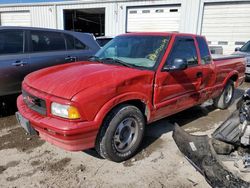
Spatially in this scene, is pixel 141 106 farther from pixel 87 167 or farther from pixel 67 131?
pixel 67 131

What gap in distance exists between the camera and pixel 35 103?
3201 mm

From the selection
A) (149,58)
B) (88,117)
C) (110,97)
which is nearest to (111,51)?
(149,58)

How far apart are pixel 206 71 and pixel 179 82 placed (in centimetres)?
102

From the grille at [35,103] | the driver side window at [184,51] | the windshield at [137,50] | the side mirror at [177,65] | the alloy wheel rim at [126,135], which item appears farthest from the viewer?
the driver side window at [184,51]

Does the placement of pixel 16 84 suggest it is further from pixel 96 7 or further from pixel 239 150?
pixel 96 7

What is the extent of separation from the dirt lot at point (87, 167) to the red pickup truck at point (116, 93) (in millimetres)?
244

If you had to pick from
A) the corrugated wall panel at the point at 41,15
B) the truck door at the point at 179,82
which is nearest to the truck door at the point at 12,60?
the truck door at the point at 179,82

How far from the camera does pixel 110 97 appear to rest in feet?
9.91

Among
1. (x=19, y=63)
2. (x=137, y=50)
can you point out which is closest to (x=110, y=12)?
(x=19, y=63)

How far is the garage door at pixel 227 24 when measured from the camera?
12602 mm

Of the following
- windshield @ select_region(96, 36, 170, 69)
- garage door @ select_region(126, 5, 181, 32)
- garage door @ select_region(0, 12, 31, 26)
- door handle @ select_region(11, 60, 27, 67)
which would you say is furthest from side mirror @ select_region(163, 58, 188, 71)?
garage door @ select_region(0, 12, 31, 26)

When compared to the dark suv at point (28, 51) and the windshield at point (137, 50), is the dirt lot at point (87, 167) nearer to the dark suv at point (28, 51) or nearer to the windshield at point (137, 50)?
the dark suv at point (28, 51)

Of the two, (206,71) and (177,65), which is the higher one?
(177,65)

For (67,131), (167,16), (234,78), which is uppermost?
(167,16)
